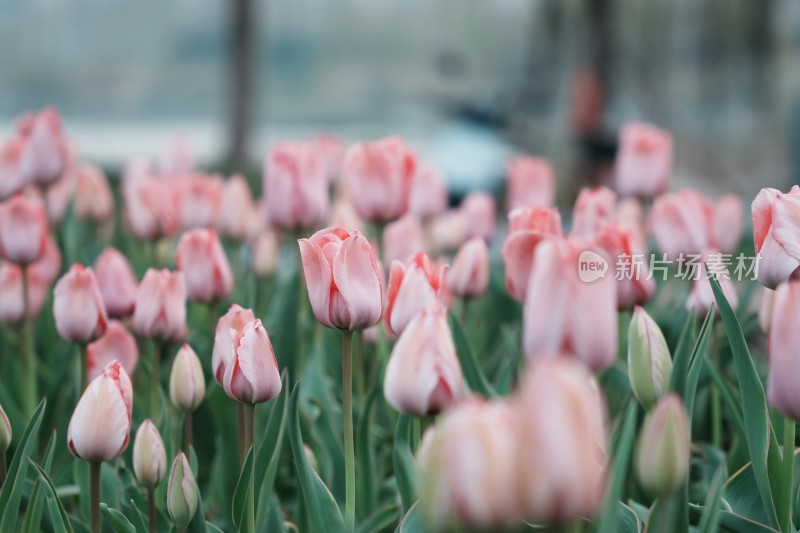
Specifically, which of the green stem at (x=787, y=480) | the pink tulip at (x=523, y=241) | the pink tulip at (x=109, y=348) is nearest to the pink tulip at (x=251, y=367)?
the pink tulip at (x=523, y=241)

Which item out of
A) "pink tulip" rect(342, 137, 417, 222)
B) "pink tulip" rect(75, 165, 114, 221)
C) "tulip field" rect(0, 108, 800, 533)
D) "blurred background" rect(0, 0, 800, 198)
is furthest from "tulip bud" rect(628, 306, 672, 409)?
"blurred background" rect(0, 0, 800, 198)

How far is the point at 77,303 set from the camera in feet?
3.84

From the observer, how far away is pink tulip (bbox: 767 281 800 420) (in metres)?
0.70

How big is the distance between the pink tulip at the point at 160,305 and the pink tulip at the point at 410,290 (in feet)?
1.27

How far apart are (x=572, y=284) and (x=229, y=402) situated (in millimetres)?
777

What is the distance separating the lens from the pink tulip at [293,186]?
1.56 metres

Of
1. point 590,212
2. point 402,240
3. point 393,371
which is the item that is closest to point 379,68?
point 402,240

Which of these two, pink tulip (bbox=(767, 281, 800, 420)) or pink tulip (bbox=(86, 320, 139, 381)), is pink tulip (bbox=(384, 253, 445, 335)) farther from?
pink tulip (bbox=(86, 320, 139, 381))

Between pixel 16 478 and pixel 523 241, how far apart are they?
55 centimetres

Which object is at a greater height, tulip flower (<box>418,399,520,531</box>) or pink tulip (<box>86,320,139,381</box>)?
tulip flower (<box>418,399,520,531</box>)

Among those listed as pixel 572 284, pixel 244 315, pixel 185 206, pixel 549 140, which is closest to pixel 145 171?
pixel 185 206

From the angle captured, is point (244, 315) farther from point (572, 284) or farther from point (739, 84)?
point (739, 84)

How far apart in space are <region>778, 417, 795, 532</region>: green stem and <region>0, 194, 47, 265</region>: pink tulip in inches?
43.0

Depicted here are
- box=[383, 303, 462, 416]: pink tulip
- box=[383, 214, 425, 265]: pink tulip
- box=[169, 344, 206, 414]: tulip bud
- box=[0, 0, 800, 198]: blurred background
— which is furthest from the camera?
box=[0, 0, 800, 198]: blurred background
